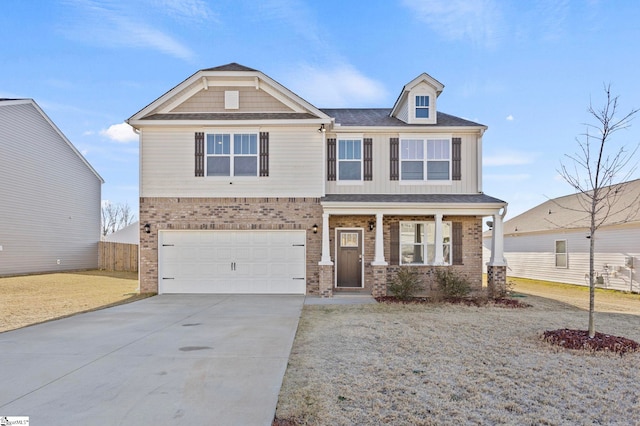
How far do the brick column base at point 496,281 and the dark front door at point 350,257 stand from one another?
4.27 meters

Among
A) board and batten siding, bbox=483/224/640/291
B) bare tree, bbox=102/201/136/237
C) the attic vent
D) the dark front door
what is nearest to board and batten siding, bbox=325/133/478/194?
the dark front door

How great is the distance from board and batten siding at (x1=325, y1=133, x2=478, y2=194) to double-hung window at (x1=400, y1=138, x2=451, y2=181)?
313mm

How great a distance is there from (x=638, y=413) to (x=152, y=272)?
1292 cm

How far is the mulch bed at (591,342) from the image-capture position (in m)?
6.34

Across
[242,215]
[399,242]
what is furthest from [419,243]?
[242,215]

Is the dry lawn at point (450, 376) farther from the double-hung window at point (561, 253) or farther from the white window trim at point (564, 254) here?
the double-hung window at point (561, 253)

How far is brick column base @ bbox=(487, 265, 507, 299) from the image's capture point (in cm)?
1210

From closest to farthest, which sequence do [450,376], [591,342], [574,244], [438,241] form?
[450,376] < [591,342] < [438,241] < [574,244]

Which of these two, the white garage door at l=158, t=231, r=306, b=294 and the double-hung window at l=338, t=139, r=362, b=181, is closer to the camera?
the white garage door at l=158, t=231, r=306, b=294

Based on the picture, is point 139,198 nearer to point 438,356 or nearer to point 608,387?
point 438,356

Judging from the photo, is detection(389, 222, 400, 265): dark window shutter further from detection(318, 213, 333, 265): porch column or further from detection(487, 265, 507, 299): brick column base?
detection(487, 265, 507, 299): brick column base

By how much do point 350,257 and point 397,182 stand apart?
3.13 m

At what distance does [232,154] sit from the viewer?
1319 cm

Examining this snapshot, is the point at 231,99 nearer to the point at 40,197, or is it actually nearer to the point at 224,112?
the point at 224,112
